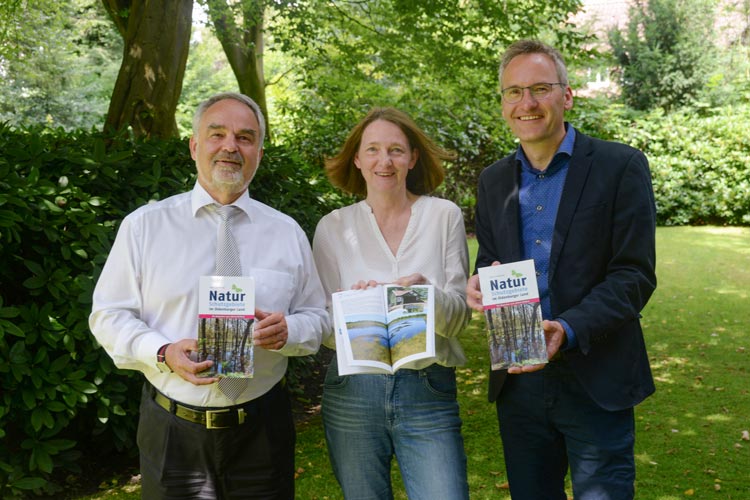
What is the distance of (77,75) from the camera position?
2462 cm

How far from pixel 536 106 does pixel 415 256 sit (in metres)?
0.80

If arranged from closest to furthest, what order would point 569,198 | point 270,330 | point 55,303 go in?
point 270,330 < point 569,198 < point 55,303

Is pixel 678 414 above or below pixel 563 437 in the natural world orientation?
below

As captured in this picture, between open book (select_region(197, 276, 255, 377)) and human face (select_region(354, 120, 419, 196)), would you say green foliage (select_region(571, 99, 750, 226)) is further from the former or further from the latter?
open book (select_region(197, 276, 255, 377))

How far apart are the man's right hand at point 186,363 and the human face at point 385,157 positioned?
1097 mm

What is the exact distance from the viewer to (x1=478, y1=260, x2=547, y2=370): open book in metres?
2.53

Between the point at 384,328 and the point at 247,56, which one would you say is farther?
the point at 247,56

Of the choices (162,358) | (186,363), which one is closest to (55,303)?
(162,358)

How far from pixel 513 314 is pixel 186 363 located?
1.18m

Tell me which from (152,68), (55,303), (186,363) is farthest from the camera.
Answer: (152,68)

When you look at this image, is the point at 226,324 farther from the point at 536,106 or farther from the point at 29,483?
the point at 29,483

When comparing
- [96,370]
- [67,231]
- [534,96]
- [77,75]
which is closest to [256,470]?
[534,96]

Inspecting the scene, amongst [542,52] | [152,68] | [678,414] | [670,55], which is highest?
[670,55]

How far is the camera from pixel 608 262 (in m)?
2.78
